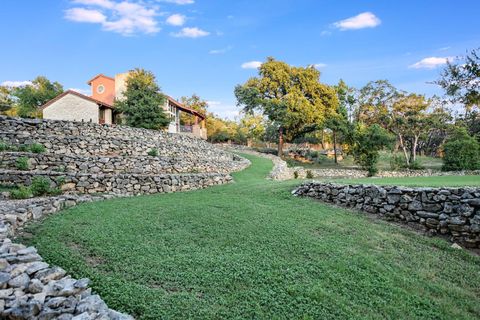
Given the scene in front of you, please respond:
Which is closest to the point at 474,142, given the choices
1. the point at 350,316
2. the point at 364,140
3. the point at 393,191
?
the point at 364,140

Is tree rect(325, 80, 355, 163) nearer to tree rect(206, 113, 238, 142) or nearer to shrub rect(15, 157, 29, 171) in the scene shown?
tree rect(206, 113, 238, 142)

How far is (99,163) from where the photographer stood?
13.4 m

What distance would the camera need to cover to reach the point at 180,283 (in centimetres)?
399

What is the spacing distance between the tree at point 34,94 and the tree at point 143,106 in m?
15.0

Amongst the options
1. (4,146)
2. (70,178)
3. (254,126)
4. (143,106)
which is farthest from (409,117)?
(4,146)

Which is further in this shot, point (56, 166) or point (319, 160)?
point (319, 160)

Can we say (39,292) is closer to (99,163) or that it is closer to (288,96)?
(99,163)

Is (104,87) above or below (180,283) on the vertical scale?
above

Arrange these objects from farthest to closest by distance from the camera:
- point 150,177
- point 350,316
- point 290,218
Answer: point 150,177, point 290,218, point 350,316

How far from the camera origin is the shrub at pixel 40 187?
10.2 metres

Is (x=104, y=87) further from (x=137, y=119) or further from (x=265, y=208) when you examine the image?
(x=265, y=208)

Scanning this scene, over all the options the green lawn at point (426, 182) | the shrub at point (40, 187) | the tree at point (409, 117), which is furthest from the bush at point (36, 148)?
the tree at point (409, 117)

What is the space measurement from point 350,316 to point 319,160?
35096mm

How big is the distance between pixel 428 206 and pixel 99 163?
12.2 meters
